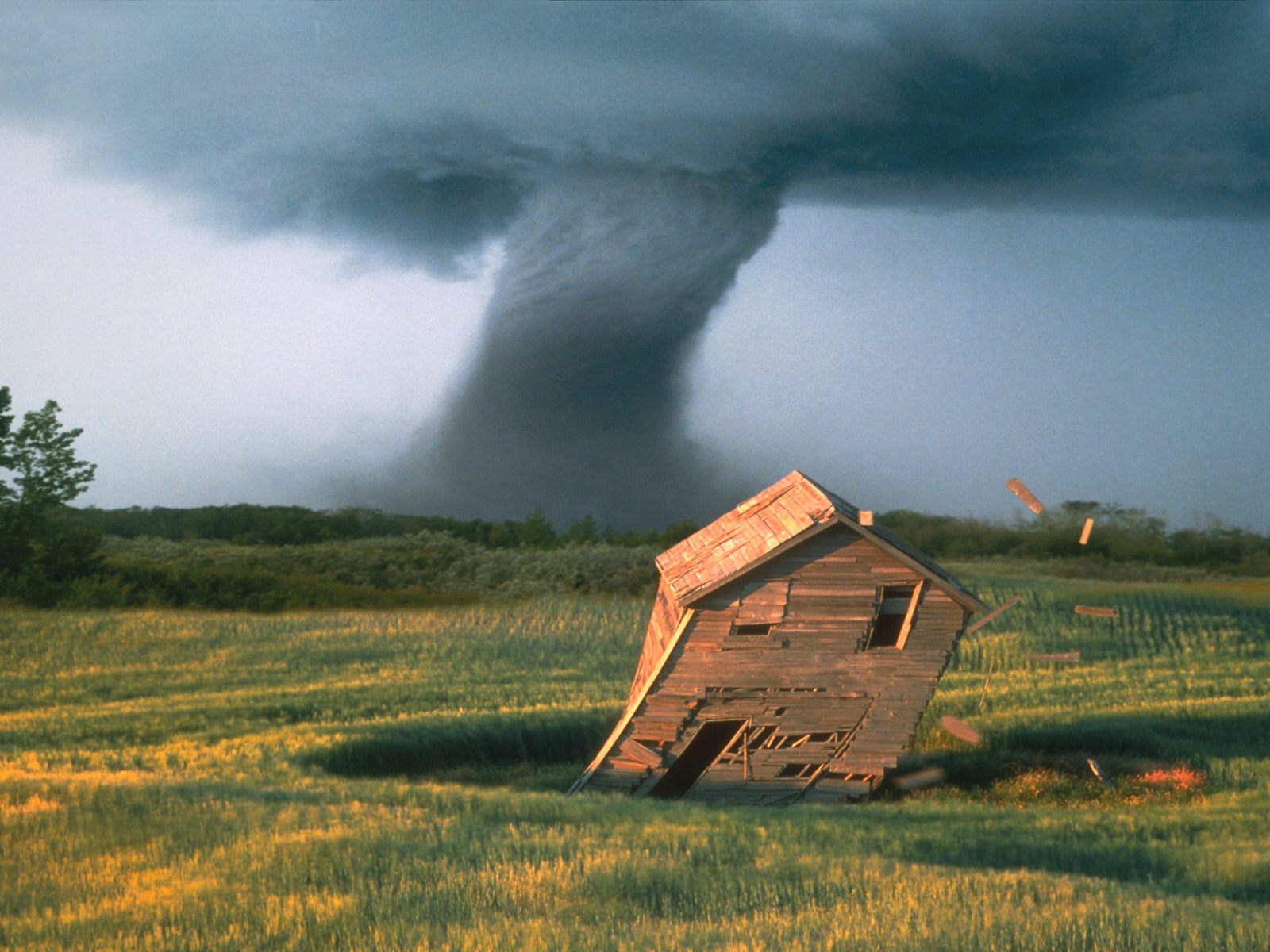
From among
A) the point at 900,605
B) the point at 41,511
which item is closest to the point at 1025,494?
the point at 900,605

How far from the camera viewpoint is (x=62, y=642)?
155ft

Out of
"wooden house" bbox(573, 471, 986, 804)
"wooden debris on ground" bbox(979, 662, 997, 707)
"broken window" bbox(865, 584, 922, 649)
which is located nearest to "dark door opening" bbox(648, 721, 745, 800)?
"wooden house" bbox(573, 471, 986, 804)

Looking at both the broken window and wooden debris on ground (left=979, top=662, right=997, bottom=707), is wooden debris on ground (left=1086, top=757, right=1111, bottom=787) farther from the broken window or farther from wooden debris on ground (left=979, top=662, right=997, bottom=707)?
the broken window

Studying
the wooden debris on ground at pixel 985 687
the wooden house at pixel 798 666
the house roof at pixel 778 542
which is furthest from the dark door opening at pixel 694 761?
the wooden debris on ground at pixel 985 687

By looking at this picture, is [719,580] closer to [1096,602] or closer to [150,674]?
[150,674]

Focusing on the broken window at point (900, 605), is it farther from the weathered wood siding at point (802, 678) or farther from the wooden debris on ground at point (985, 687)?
the wooden debris on ground at point (985, 687)

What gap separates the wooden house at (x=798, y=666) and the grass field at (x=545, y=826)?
1.39m

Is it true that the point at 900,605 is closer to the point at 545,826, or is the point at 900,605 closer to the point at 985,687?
the point at 985,687

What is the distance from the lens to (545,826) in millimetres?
18859

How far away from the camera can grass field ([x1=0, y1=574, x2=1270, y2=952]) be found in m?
13.5

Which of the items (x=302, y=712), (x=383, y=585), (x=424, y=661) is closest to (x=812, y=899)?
(x=302, y=712)

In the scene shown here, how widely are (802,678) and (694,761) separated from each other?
5223 mm

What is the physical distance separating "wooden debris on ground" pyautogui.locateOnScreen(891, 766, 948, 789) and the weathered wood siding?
1734 millimetres

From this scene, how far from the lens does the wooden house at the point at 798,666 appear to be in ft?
78.1
